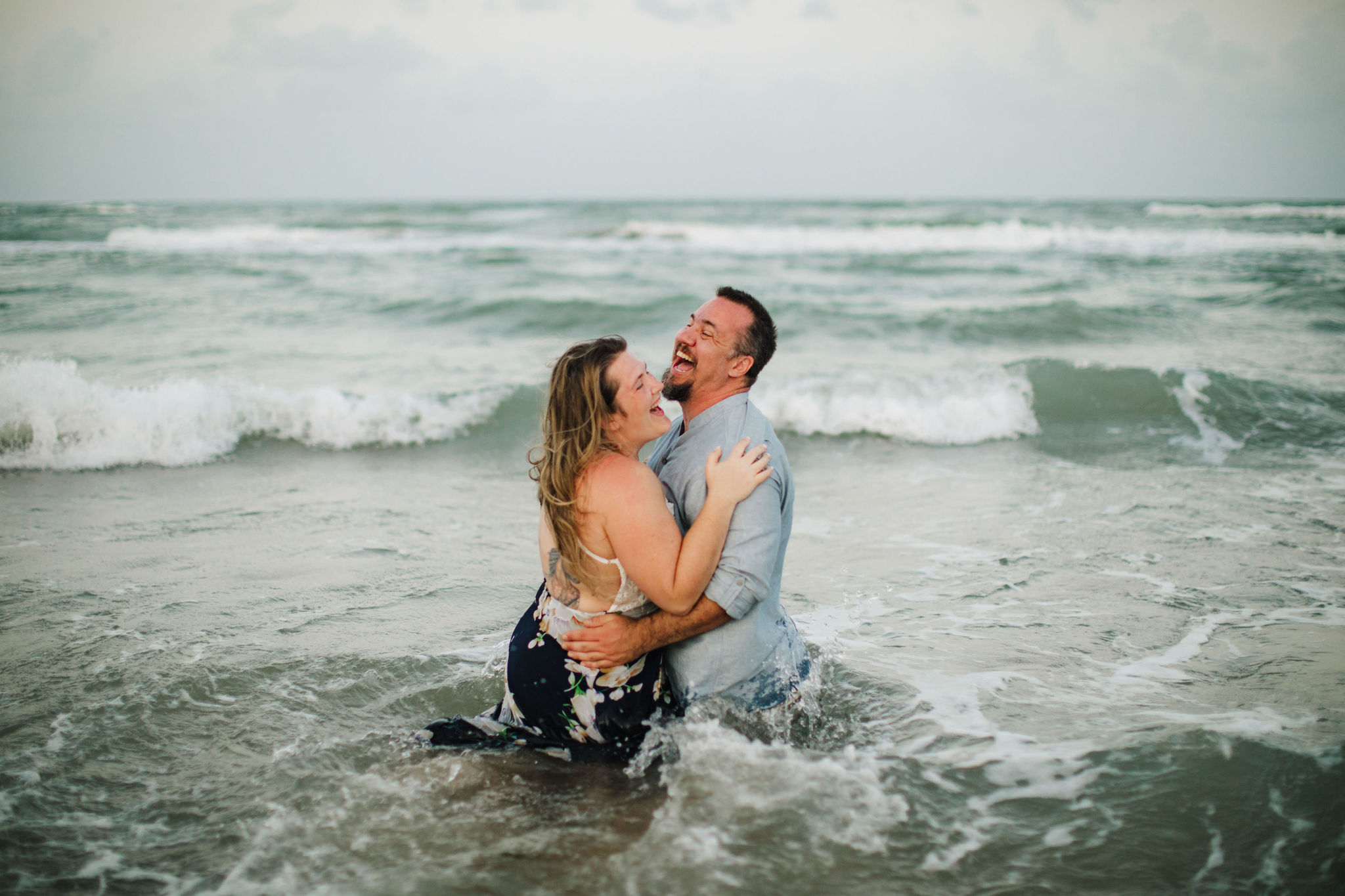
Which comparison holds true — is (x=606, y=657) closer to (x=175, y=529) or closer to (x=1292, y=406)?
(x=175, y=529)

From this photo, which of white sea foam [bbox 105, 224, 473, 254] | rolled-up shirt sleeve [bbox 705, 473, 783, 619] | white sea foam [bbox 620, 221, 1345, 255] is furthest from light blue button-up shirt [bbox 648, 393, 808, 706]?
white sea foam [bbox 105, 224, 473, 254]

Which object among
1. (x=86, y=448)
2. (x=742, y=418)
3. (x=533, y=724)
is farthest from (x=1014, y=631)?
(x=86, y=448)

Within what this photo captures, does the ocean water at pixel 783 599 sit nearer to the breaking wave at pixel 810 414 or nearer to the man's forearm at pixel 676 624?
the breaking wave at pixel 810 414

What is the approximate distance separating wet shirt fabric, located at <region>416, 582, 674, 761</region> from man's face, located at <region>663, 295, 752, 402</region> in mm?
912

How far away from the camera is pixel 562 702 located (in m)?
3.26

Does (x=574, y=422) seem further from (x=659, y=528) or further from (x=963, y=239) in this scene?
(x=963, y=239)

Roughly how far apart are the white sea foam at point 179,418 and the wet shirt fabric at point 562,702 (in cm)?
598

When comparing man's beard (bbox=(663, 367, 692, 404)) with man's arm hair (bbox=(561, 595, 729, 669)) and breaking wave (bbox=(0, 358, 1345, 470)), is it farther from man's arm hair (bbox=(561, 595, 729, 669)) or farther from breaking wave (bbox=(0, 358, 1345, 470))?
breaking wave (bbox=(0, 358, 1345, 470))

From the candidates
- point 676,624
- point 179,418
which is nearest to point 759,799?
point 676,624

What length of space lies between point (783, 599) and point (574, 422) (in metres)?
2.65

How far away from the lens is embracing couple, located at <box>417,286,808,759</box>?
120 inches

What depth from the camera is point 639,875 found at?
9.00 ft

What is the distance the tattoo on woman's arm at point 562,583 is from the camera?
3195mm

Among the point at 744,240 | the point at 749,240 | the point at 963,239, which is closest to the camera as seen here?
the point at 744,240
